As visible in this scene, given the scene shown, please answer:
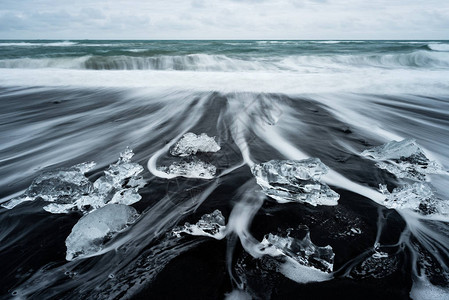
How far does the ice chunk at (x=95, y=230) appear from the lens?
1.72m

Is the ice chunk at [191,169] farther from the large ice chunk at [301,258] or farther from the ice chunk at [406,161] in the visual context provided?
the ice chunk at [406,161]

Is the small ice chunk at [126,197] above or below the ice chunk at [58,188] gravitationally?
below

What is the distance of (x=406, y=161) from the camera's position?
9.39ft

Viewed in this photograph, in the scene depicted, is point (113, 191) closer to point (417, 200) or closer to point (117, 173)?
point (117, 173)

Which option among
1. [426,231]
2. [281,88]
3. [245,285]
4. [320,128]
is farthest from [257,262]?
[281,88]

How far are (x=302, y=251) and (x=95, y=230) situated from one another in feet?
4.54

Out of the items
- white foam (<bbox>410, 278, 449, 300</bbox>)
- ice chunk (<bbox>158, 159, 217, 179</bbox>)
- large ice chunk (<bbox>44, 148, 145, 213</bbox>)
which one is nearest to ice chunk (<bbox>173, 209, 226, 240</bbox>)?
large ice chunk (<bbox>44, 148, 145, 213</bbox>)

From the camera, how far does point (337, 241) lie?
70.5 inches

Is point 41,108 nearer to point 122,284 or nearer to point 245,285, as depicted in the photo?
point 122,284

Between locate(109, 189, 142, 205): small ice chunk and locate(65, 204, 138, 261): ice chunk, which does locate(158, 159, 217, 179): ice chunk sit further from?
locate(65, 204, 138, 261): ice chunk

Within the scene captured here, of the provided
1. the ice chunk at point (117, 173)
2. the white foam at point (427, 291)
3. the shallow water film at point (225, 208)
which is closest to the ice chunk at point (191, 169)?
the shallow water film at point (225, 208)

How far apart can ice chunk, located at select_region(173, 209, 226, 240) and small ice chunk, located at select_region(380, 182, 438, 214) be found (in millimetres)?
1412

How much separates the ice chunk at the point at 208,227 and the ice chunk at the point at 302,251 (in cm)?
33

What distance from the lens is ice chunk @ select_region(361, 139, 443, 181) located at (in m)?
2.73
